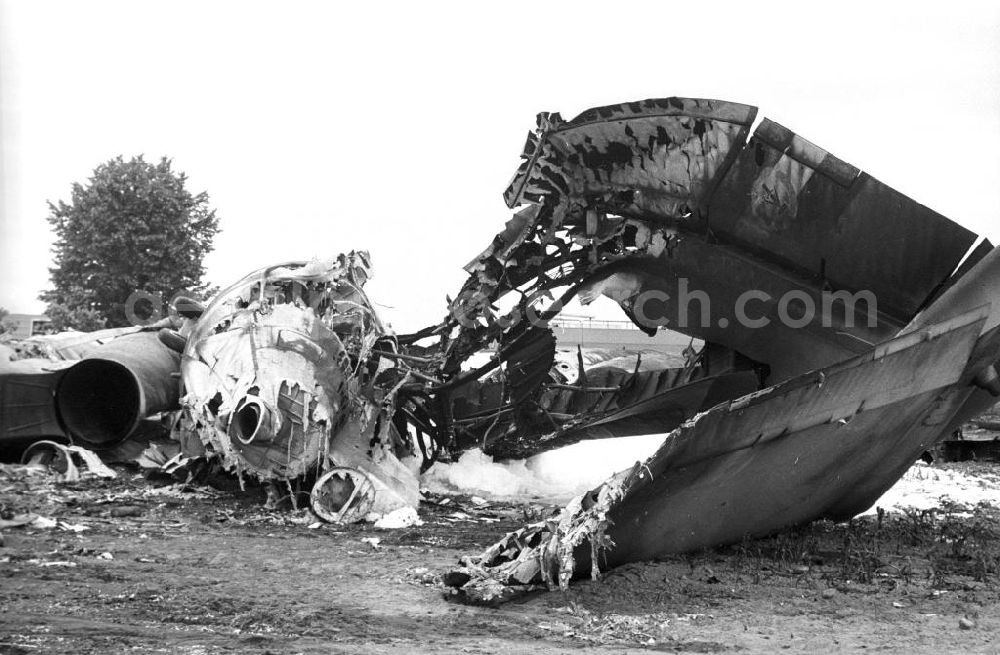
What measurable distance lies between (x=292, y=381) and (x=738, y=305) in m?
3.35

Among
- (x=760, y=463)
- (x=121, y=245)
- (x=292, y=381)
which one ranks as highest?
(x=121, y=245)

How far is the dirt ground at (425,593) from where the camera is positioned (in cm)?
406

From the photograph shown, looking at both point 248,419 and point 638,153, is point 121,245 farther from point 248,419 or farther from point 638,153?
point 638,153

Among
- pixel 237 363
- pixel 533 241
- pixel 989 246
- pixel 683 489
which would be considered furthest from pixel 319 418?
pixel 989 246

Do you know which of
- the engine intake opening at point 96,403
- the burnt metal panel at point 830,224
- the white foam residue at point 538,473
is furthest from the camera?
the white foam residue at point 538,473

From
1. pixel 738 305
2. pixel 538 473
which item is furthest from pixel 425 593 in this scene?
pixel 538 473

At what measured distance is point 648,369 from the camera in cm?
980

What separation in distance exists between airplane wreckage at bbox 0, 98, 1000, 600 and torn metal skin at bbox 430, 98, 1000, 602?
0.02 m

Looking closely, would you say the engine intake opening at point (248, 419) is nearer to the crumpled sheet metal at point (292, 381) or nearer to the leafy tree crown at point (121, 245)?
the crumpled sheet metal at point (292, 381)

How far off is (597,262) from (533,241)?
19.1 inches

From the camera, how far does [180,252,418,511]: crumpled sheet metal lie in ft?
25.1

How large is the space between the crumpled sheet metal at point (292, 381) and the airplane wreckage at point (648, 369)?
0.02 meters

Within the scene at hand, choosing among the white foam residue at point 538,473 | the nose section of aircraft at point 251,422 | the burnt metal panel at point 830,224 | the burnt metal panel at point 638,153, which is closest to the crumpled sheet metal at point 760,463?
the burnt metal panel at point 830,224

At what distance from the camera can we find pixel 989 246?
633cm
